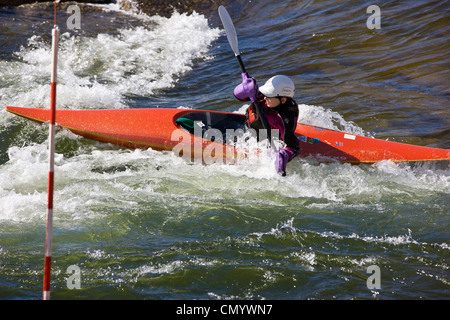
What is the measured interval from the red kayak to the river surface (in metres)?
0.13

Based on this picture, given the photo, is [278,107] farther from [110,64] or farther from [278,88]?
[110,64]

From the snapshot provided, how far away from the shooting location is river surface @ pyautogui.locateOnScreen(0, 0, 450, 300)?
333 centimetres

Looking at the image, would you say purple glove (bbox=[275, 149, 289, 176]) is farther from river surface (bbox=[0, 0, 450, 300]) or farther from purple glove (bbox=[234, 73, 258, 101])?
purple glove (bbox=[234, 73, 258, 101])

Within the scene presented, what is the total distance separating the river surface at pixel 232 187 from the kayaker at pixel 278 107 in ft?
1.03

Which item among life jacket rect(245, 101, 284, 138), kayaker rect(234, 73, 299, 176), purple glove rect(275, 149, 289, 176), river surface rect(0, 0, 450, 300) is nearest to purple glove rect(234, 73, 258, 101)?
kayaker rect(234, 73, 299, 176)

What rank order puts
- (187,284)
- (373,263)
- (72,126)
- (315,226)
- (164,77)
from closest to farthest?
(187,284), (373,263), (315,226), (72,126), (164,77)

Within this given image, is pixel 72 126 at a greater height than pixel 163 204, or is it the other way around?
pixel 72 126

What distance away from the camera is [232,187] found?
16.1ft

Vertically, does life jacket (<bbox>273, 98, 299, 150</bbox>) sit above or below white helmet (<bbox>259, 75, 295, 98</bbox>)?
below
